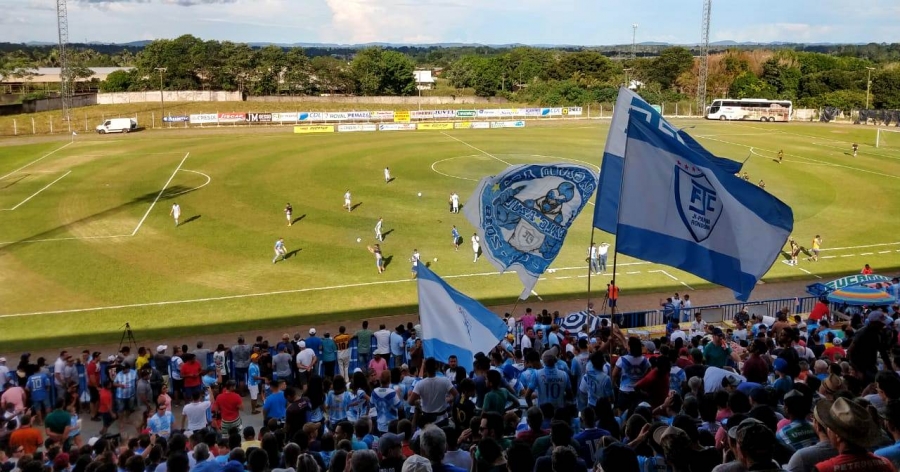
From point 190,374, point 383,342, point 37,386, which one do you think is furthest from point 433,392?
point 37,386

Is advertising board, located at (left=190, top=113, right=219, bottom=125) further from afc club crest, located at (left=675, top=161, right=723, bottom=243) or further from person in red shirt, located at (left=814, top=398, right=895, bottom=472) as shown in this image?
person in red shirt, located at (left=814, top=398, right=895, bottom=472)

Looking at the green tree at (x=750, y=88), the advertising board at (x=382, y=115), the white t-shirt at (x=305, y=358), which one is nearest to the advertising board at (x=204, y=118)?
the advertising board at (x=382, y=115)

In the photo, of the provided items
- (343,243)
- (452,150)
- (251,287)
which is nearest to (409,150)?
(452,150)

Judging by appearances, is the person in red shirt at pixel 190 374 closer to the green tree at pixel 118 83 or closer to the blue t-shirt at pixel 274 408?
the blue t-shirt at pixel 274 408

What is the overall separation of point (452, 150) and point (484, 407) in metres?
52.9

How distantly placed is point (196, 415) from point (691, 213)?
30.2 feet

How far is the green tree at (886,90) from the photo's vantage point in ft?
346

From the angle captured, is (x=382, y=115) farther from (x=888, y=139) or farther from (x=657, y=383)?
(x=657, y=383)

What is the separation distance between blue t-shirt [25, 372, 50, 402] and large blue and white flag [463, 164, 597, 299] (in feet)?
34.8

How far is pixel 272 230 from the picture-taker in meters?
36.4

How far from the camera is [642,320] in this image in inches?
921

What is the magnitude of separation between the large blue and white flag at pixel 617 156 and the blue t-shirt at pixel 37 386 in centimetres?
1284

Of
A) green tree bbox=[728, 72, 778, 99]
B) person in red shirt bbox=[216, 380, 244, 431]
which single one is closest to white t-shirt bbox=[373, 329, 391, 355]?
person in red shirt bbox=[216, 380, 244, 431]

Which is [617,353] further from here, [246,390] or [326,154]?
[326,154]
